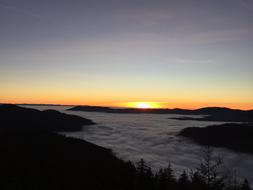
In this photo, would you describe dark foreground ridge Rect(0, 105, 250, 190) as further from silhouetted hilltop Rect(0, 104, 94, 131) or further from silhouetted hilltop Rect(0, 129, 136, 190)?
silhouetted hilltop Rect(0, 104, 94, 131)

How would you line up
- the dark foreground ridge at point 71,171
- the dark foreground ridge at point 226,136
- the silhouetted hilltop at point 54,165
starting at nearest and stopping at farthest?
the dark foreground ridge at point 71,171, the silhouetted hilltop at point 54,165, the dark foreground ridge at point 226,136

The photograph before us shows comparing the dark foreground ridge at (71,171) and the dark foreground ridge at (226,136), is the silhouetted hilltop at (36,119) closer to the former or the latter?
the dark foreground ridge at (71,171)

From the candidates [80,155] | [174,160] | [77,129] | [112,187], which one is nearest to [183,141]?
[174,160]

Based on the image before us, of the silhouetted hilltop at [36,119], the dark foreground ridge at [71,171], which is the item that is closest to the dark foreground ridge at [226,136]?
the dark foreground ridge at [71,171]

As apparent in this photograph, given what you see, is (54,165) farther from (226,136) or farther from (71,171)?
(226,136)

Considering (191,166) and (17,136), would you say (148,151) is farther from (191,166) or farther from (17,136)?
(17,136)

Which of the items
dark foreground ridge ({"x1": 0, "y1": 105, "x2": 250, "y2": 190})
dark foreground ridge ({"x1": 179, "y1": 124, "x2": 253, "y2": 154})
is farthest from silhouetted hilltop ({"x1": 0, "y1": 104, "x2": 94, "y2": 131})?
dark foreground ridge ({"x1": 179, "y1": 124, "x2": 253, "y2": 154})
